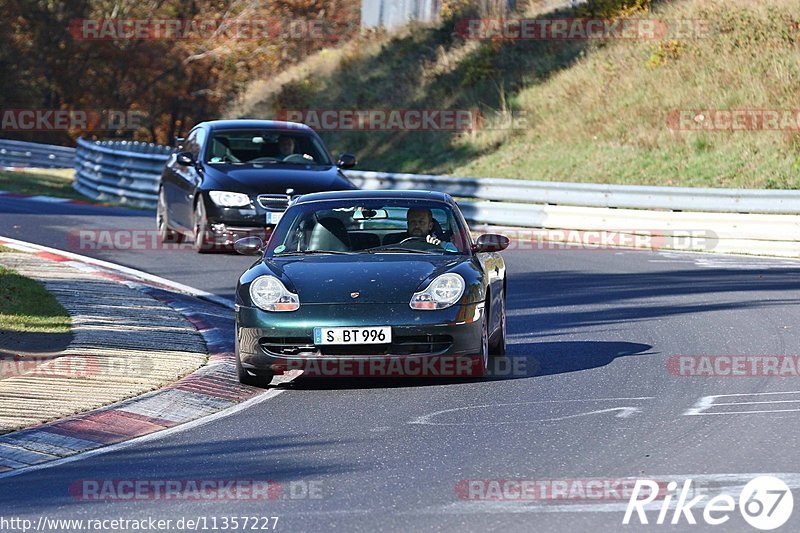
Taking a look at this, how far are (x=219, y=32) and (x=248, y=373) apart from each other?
162 ft

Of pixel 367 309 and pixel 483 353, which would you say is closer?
pixel 367 309

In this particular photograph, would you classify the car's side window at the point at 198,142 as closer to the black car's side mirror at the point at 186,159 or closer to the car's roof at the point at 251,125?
the car's roof at the point at 251,125

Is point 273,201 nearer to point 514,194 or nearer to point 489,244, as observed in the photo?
point 514,194

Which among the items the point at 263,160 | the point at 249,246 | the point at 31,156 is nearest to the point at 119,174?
the point at 263,160

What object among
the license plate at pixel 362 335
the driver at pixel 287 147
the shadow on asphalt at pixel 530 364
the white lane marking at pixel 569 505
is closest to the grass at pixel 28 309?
the shadow on asphalt at pixel 530 364

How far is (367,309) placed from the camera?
32.7 feet

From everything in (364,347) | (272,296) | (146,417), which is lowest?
(146,417)

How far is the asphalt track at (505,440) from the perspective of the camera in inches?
262

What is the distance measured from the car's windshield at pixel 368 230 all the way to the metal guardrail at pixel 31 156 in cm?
3123

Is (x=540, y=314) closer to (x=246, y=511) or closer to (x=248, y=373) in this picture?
(x=248, y=373)

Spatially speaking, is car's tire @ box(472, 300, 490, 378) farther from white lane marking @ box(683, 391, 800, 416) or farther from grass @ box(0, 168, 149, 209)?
grass @ box(0, 168, 149, 209)

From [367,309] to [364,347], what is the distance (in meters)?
0.26

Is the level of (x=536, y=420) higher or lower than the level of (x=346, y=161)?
lower

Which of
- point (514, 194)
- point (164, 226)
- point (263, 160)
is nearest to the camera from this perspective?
point (263, 160)
